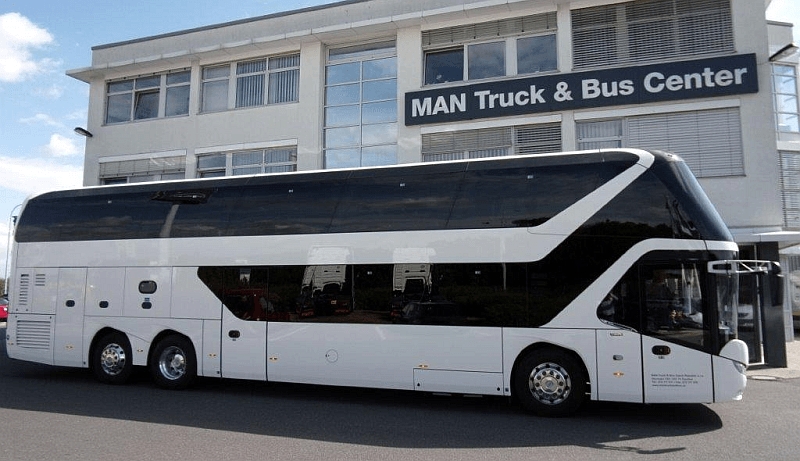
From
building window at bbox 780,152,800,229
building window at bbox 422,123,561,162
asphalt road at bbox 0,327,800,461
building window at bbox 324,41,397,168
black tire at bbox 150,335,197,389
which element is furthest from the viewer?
building window at bbox 780,152,800,229

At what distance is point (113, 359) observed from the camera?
1112 centimetres

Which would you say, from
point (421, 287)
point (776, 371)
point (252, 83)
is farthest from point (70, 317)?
point (776, 371)

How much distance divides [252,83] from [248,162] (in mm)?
2704

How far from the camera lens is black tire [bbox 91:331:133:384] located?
36.1ft

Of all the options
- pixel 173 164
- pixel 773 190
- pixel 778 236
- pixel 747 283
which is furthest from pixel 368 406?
pixel 173 164

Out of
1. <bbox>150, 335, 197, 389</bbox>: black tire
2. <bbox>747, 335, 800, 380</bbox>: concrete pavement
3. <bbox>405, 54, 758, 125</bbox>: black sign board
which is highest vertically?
<bbox>405, 54, 758, 125</bbox>: black sign board

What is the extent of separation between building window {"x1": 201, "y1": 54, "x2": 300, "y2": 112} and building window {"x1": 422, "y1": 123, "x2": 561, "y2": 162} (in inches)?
198

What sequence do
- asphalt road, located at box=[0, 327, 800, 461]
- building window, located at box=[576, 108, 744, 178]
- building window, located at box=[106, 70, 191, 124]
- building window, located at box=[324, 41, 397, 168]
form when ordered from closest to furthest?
asphalt road, located at box=[0, 327, 800, 461] < building window, located at box=[576, 108, 744, 178] < building window, located at box=[324, 41, 397, 168] < building window, located at box=[106, 70, 191, 124]

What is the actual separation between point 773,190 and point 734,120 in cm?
197

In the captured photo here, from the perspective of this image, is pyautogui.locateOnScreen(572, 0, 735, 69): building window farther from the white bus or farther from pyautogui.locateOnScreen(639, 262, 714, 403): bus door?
pyautogui.locateOnScreen(639, 262, 714, 403): bus door

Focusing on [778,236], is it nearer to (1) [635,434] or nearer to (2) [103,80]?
(1) [635,434]

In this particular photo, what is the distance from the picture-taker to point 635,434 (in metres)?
7.44

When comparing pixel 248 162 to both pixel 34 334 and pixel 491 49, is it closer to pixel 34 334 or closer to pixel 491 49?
pixel 491 49

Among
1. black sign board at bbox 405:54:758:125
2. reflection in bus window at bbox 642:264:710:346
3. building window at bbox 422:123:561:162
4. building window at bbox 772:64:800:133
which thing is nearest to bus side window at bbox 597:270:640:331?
reflection in bus window at bbox 642:264:710:346
